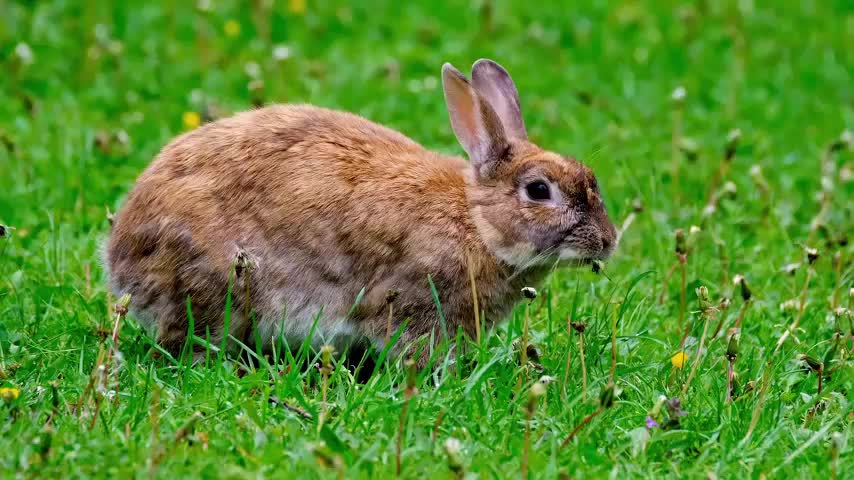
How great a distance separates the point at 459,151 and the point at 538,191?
7.26 ft

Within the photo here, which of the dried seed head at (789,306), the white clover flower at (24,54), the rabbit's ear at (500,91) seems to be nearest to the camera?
the dried seed head at (789,306)

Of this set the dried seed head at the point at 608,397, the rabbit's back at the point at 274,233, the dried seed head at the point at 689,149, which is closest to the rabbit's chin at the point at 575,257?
the rabbit's back at the point at 274,233

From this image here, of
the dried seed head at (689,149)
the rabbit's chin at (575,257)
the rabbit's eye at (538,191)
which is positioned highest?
the rabbit's eye at (538,191)

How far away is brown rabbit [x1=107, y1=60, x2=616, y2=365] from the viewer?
5.20 m

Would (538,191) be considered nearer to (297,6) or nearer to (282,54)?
(282,54)

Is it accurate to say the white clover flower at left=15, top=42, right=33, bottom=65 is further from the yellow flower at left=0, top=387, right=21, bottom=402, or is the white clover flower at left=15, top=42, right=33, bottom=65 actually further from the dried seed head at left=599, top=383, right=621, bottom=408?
the dried seed head at left=599, top=383, right=621, bottom=408

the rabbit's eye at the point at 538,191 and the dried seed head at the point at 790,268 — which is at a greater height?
the rabbit's eye at the point at 538,191

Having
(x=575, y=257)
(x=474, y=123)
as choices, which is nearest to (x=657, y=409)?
(x=575, y=257)

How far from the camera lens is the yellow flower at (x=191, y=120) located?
25.3 feet

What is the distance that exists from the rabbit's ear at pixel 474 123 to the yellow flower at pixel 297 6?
13.8ft

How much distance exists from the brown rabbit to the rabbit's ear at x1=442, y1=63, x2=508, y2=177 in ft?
0.04

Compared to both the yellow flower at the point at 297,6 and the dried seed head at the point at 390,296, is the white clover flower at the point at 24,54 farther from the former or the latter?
the dried seed head at the point at 390,296

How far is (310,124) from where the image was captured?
18.2 feet

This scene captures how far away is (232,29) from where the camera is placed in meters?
9.25
